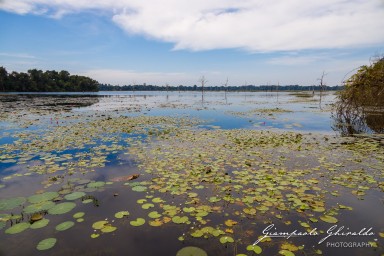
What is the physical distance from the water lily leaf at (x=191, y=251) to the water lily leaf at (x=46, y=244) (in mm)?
2101

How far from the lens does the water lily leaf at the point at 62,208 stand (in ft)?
16.2

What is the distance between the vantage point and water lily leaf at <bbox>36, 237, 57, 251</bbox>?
380 cm

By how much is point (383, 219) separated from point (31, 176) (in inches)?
344

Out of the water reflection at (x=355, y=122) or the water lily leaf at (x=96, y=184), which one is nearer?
the water lily leaf at (x=96, y=184)

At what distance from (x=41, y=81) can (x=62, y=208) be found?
133718 millimetres

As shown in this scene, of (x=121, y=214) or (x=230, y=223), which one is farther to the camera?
(x=121, y=214)

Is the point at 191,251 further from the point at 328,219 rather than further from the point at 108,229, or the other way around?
the point at 328,219

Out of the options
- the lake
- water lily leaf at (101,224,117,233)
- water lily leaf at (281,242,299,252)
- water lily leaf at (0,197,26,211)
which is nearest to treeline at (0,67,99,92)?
the lake

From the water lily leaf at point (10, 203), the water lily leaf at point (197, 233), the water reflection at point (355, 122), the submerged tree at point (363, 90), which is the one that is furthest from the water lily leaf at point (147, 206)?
the submerged tree at point (363, 90)

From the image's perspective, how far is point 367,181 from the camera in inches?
258

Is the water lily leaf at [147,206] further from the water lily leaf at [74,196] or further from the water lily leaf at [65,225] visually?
the water lily leaf at [74,196]

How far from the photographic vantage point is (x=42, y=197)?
5523 mm

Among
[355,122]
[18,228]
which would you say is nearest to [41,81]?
[355,122]

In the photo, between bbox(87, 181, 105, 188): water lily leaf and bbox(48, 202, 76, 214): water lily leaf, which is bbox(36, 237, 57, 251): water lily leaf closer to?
bbox(48, 202, 76, 214): water lily leaf
